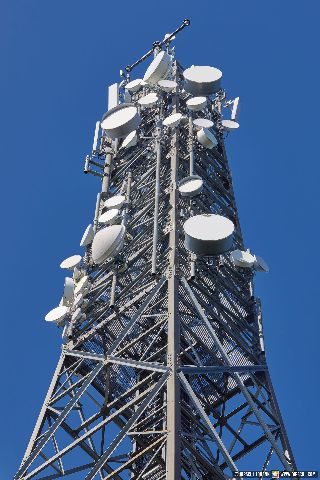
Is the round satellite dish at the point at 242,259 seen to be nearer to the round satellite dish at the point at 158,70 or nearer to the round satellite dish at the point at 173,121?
the round satellite dish at the point at 173,121

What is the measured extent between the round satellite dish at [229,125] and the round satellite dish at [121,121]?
4.85m

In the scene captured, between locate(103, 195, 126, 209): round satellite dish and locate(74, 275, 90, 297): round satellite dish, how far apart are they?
273 cm

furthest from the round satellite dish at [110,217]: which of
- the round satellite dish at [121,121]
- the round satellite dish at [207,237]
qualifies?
the round satellite dish at [207,237]

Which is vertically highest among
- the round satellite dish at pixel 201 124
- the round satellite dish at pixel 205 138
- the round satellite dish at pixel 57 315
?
the round satellite dish at pixel 201 124

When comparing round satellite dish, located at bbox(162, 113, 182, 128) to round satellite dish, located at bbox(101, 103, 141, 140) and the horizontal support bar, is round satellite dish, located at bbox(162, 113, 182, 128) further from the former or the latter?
the horizontal support bar

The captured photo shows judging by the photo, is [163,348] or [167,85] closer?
[163,348]

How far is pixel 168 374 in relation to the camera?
17.2 metres

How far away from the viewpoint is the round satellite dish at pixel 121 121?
2641 cm

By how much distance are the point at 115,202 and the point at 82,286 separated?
3.29m

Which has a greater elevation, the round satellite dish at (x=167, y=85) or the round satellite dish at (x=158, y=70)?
the round satellite dish at (x=158, y=70)

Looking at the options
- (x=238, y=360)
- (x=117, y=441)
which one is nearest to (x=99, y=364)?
(x=117, y=441)

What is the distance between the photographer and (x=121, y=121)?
87.2ft

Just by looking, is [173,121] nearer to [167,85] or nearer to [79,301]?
[167,85]

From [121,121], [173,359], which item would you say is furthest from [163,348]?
[121,121]
